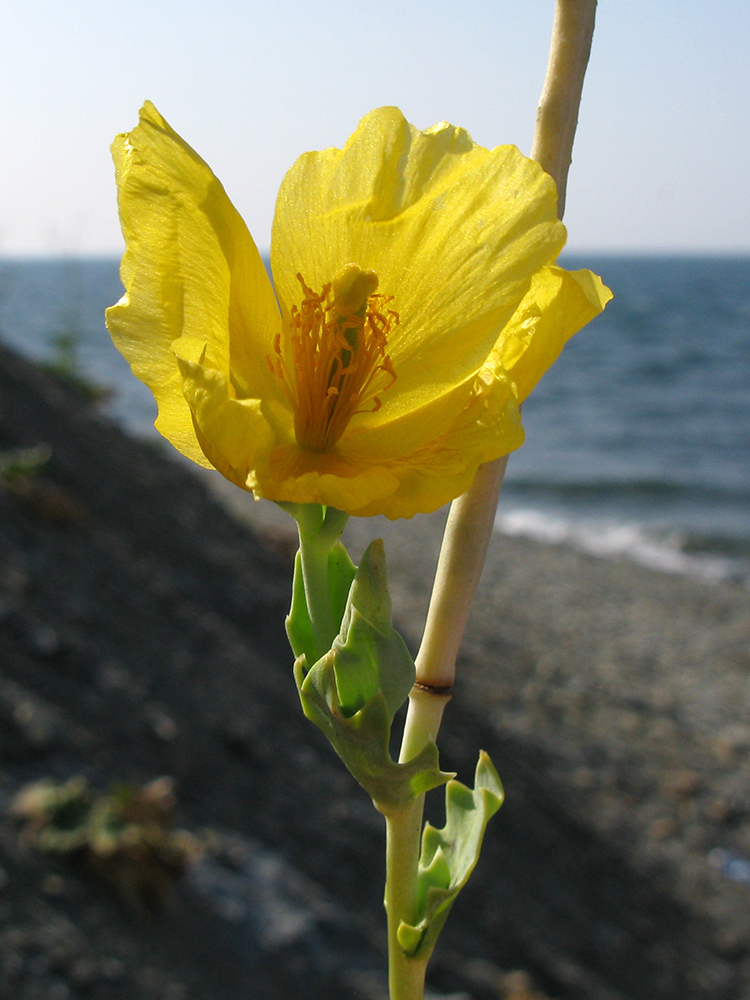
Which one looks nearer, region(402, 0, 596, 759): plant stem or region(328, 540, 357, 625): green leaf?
region(402, 0, 596, 759): plant stem

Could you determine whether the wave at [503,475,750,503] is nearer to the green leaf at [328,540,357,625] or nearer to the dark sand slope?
the dark sand slope

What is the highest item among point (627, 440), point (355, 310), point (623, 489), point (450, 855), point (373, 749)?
point (355, 310)

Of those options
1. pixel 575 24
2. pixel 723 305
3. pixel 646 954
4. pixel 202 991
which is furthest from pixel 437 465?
pixel 723 305

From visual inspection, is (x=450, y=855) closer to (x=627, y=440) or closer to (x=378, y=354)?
(x=378, y=354)

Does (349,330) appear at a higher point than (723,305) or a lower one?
higher

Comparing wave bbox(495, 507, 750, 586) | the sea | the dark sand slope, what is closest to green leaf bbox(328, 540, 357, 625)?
the dark sand slope

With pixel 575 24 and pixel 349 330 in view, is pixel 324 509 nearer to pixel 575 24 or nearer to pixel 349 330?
pixel 349 330

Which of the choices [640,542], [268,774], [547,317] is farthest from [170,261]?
[640,542]
